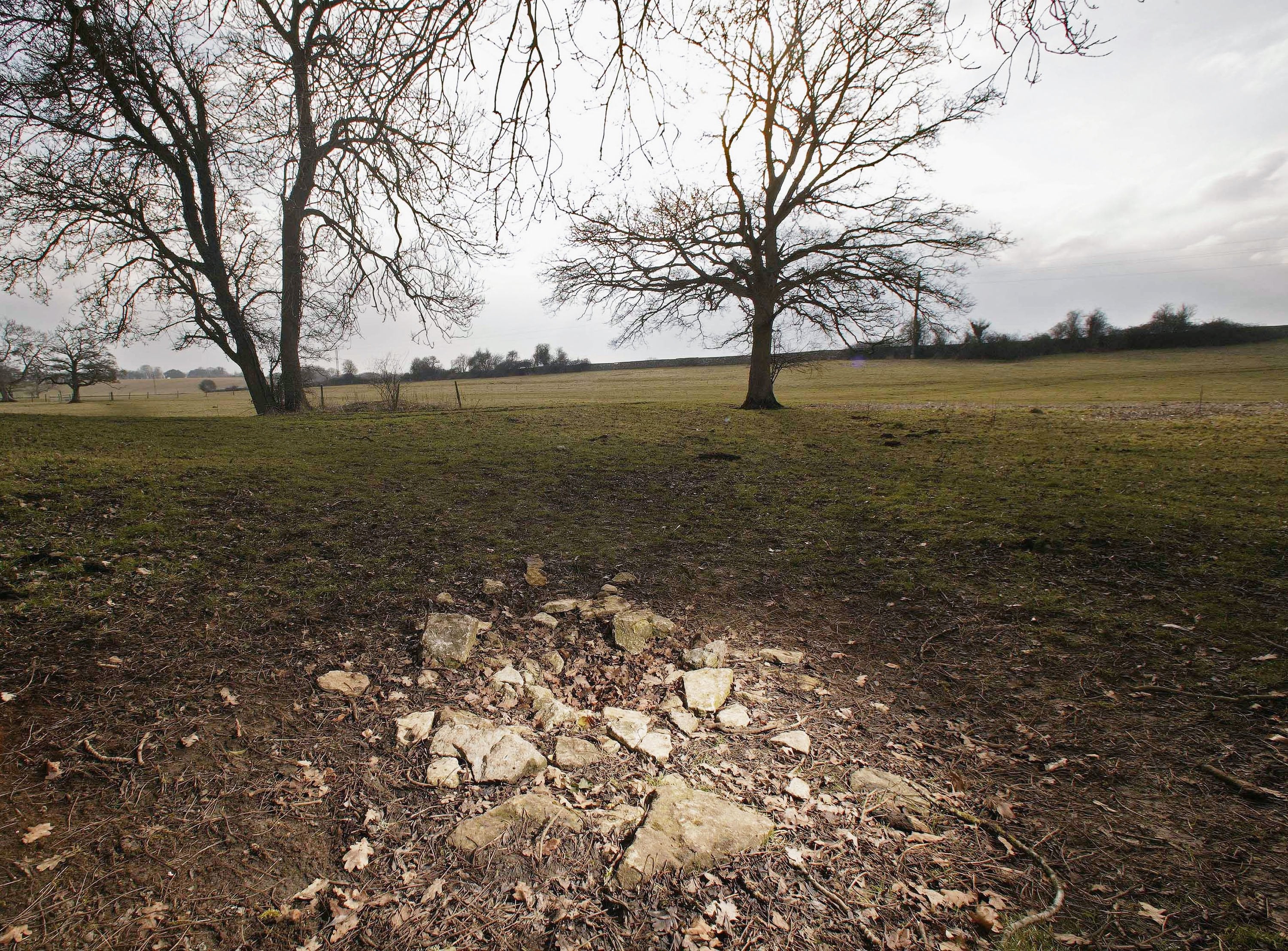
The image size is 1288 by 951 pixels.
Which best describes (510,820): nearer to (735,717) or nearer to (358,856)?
(358,856)

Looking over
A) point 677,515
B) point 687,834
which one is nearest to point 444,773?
point 687,834

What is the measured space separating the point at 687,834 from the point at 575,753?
733 mm

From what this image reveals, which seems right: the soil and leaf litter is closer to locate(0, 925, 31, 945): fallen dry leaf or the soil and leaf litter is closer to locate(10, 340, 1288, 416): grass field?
locate(0, 925, 31, 945): fallen dry leaf

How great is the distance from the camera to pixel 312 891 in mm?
2070

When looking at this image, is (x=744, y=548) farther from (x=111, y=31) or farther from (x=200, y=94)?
(x=200, y=94)

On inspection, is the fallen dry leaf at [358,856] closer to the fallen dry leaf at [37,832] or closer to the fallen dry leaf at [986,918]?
the fallen dry leaf at [37,832]

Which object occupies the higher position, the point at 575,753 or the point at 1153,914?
the point at 575,753

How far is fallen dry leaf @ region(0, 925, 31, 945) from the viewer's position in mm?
1782

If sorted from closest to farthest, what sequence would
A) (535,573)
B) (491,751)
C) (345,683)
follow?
(491,751) → (345,683) → (535,573)

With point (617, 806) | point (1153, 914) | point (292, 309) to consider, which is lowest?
point (1153, 914)

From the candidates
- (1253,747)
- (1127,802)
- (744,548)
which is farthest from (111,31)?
(1253,747)

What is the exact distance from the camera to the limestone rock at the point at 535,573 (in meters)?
4.81

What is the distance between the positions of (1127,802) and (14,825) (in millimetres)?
4399

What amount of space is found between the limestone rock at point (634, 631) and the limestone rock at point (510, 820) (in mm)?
1383
